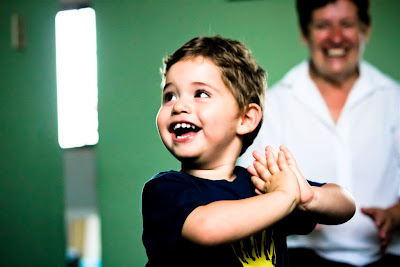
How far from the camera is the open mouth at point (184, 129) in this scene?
0.97 metres

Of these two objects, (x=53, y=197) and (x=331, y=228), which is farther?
(x=53, y=197)

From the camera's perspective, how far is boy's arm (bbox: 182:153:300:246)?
768mm

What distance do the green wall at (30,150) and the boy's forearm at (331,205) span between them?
5.49 ft

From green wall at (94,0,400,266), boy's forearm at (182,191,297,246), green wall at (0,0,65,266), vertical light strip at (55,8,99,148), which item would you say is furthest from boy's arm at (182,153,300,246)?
vertical light strip at (55,8,99,148)

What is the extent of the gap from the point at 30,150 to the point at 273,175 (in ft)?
5.60

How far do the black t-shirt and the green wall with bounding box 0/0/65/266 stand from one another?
1.56 meters

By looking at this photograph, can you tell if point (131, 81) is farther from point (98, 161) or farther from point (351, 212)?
point (351, 212)

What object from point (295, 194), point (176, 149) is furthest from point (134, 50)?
point (295, 194)

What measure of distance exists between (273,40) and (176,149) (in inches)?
Result: 52.1

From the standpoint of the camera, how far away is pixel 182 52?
1.06 meters

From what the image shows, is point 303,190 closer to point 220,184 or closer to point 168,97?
point 220,184

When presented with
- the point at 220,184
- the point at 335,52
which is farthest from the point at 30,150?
the point at 220,184

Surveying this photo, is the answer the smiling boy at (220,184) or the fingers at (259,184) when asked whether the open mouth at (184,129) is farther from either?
the fingers at (259,184)

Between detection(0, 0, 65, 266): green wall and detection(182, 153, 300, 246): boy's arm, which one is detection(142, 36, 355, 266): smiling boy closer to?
detection(182, 153, 300, 246): boy's arm
